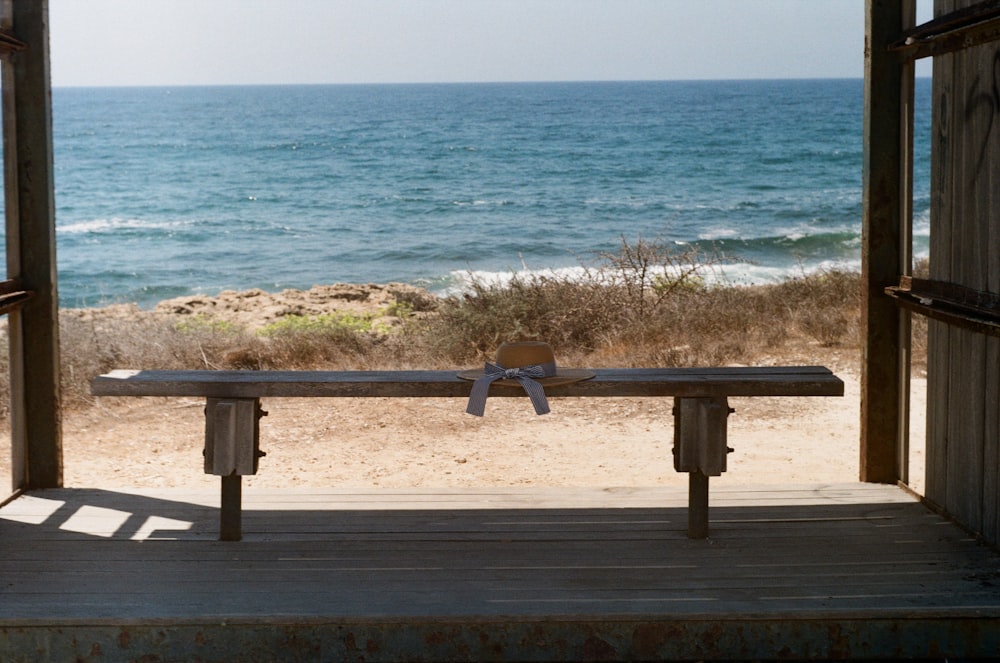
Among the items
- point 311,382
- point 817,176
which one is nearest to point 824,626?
point 311,382

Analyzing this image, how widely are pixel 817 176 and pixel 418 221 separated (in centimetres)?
1392

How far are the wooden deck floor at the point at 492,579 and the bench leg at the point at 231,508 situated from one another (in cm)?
7

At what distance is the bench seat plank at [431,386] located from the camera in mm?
4121

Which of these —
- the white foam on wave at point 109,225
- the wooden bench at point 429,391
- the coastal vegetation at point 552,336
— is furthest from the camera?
the white foam on wave at point 109,225

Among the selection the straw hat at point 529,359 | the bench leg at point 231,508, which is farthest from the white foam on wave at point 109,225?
the straw hat at point 529,359

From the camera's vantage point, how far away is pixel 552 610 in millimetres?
3570

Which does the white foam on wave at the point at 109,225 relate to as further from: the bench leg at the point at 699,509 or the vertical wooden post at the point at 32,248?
the bench leg at the point at 699,509

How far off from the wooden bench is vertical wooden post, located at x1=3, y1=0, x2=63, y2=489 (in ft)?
3.35

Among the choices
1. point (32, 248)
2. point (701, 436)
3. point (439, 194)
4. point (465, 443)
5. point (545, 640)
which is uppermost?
point (439, 194)

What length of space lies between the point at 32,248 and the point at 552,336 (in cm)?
588

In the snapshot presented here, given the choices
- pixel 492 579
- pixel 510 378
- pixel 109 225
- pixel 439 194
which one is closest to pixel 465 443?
pixel 510 378

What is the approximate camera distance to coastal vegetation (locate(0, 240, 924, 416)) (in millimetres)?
9441

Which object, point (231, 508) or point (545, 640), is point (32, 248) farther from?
point (545, 640)

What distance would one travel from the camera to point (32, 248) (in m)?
5.11
